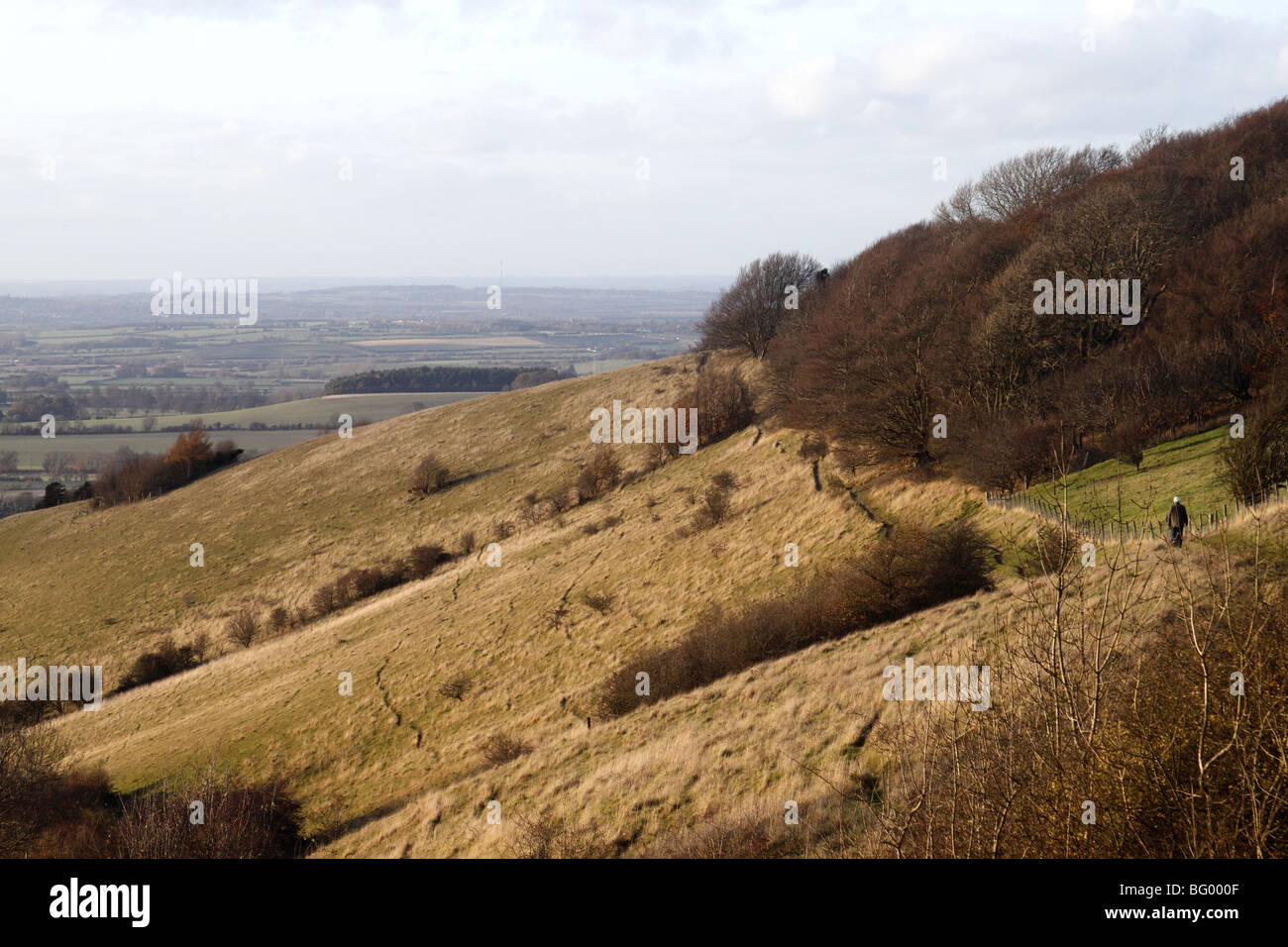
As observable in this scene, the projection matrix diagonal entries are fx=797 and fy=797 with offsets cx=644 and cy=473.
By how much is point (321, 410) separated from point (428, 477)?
68000 mm

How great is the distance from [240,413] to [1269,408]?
12422 centimetres

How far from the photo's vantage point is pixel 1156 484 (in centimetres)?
2125

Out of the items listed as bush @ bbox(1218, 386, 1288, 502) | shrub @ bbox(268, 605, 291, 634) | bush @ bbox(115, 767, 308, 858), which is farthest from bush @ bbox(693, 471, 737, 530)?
shrub @ bbox(268, 605, 291, 634)

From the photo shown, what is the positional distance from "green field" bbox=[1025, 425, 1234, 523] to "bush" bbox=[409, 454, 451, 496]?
1473 inches

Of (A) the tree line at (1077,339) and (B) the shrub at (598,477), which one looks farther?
(B) the shrub at (598,477)

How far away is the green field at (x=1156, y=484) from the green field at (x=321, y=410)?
276ft

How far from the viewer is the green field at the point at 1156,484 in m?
18.8

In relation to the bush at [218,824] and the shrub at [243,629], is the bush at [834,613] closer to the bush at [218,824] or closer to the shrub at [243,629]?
the bush at [218,824]

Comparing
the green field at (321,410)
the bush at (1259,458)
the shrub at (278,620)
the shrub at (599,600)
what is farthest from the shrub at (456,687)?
the green field at (321,410)

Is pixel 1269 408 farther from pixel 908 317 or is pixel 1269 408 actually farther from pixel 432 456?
pixel 432 456

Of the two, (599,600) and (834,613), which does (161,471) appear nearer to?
(599,600)

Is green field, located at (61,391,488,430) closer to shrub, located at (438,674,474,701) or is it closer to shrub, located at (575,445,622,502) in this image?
shrub, located at (575,445,622,502)

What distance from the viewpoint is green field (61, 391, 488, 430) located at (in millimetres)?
103562
